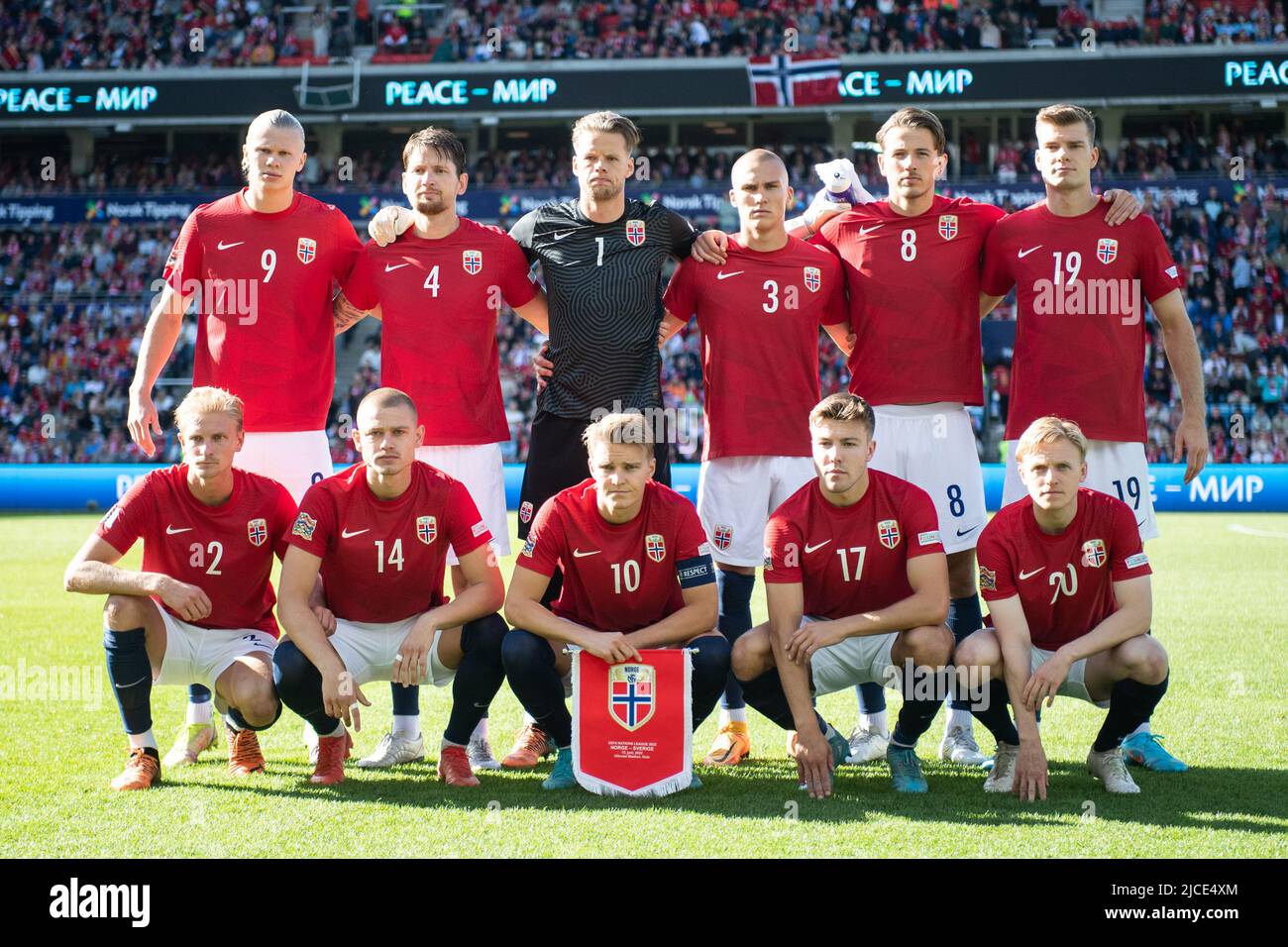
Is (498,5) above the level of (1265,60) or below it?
above

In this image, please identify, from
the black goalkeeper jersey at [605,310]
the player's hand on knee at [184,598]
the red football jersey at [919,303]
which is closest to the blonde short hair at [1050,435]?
the red football jersey at [919,303]

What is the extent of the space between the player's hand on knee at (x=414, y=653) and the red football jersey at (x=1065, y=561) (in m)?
1.99

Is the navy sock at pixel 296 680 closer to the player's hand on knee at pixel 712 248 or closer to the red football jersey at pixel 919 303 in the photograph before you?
the player's hand on knee at pixel 712 248

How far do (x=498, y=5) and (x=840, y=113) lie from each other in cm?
789

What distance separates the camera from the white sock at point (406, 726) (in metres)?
5.18

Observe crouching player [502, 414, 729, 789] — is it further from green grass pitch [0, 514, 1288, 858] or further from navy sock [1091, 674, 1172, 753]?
navy sock [1091, 674, 1172, 753]

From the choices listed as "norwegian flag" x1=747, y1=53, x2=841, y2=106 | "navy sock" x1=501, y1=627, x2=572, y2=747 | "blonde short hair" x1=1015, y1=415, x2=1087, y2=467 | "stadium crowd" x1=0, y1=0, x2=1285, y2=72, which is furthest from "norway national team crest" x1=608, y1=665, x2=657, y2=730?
"stadium crowd" x1=0, y1=0, x2=1285, y2=72

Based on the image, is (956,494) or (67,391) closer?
(956,494)

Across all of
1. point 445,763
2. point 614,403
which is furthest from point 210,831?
point 614,403

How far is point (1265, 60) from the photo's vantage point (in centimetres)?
2394

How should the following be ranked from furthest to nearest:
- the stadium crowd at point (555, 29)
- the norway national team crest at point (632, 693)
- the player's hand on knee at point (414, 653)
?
the stadium crowd at point (555, 29) → the player's hand on knee at point (414, 653) → the norway national team crest at point (632, 693)

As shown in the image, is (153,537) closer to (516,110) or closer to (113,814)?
(113,814)

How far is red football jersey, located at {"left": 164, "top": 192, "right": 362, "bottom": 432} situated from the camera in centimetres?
538

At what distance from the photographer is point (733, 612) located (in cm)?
529
